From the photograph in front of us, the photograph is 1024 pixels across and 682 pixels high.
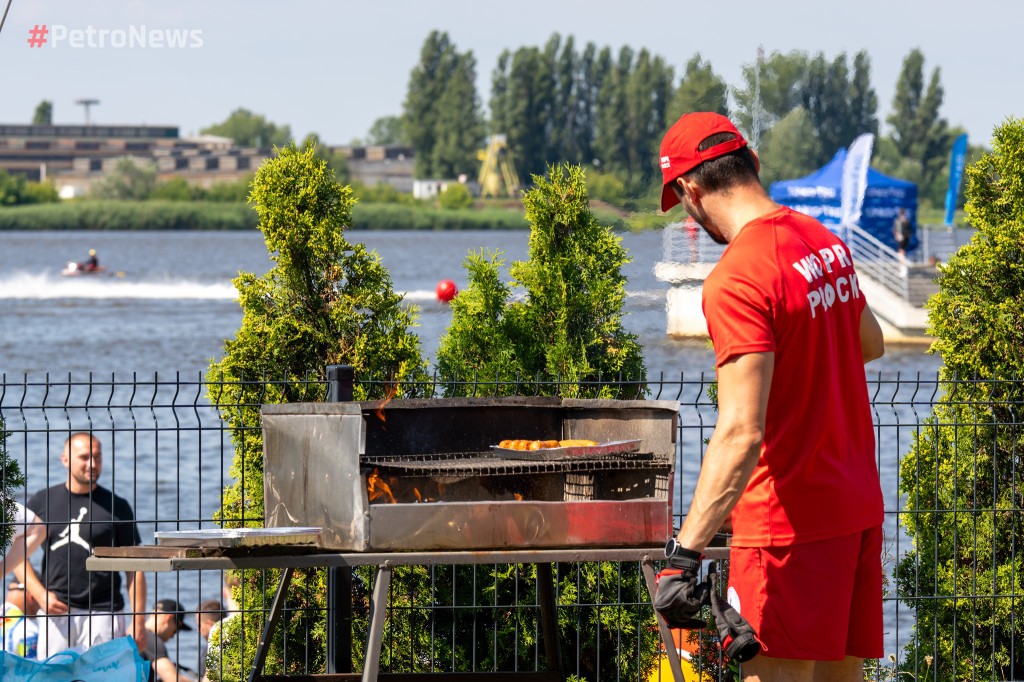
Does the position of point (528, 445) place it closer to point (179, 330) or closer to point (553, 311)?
point (553, 311)

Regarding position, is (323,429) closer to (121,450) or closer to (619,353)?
(619,353)

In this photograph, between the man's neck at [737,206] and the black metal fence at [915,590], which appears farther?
the black metal fence at [915,590]

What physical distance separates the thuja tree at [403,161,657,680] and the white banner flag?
87.8ft

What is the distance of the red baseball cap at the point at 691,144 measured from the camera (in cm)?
337

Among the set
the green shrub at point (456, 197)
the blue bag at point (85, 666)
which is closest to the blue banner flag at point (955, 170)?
the blue bag at point (85, 666)

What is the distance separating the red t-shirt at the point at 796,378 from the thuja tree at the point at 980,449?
3001mm

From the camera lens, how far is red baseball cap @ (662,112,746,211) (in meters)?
3.37

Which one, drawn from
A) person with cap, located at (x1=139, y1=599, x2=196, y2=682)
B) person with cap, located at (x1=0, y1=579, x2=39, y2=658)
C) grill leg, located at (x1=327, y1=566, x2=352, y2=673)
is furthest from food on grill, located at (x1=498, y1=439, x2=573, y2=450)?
person with cap, located at (x1=0, y1=579, x2=39, y2=658)

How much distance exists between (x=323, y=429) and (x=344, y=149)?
115 metres

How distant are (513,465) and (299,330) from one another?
2.09 metres

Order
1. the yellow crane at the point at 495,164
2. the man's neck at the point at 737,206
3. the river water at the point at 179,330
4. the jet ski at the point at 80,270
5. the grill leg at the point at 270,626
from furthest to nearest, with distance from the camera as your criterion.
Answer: the yellow crane at the point at 495,164 → the jet ski at the point at 80,270 → the river water at the point at 179,330 → the grill leg at the point at 270,626 → the man's neck at the point at 737,206

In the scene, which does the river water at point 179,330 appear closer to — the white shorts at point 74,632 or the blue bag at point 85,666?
the white shorts at point 74,632

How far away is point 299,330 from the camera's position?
236 inches

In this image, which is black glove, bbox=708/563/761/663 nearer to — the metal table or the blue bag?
the metal table
